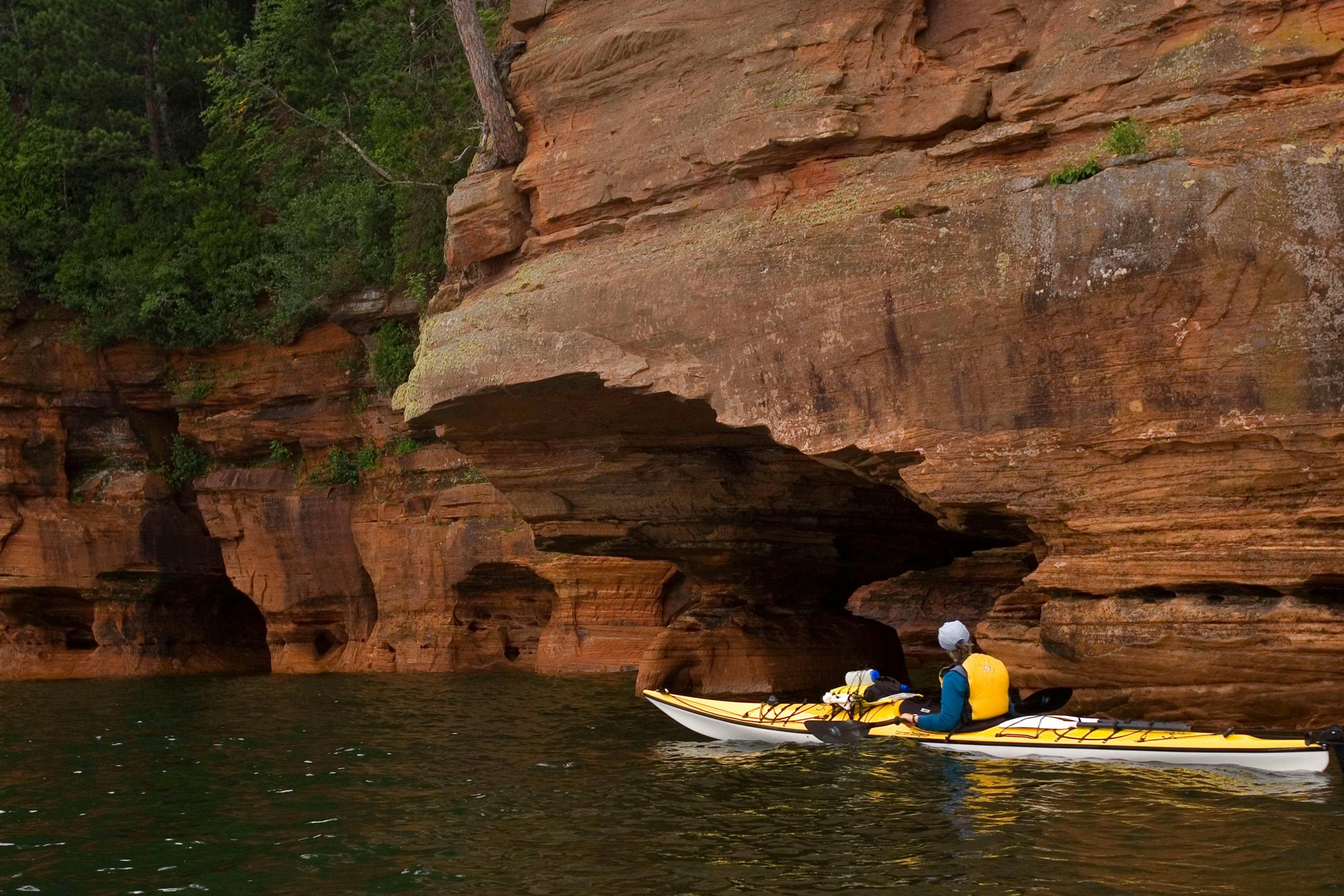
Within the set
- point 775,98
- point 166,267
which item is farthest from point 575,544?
point 166,267

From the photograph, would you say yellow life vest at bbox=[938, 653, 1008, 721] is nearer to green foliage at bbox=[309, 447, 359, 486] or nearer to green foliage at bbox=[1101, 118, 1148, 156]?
green foliage at bbox=[1101, 118, 1148, 156]

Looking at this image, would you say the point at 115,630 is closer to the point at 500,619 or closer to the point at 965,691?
the point at 500,619

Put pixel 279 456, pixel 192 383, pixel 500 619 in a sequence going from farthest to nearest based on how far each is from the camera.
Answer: pixel 192 383 < pixel 279 456 < pixel 500 619

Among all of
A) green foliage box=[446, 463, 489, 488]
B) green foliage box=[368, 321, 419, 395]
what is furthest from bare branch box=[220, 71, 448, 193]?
green foliage box=[446, 463, 489, 488]

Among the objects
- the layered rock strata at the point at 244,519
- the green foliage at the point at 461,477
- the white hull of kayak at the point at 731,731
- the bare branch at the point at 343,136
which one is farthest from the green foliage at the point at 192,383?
the white hull of kayak at the point at 731,731

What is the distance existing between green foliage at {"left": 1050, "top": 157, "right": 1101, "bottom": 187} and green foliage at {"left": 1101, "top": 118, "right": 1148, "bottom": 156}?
0.19 metres

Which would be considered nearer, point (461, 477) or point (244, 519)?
point (461, 477)

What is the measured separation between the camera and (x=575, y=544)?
1903cm

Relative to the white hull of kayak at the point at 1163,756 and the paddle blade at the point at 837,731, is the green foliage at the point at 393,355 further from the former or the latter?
the white hull of kayak at the point at 1163,756

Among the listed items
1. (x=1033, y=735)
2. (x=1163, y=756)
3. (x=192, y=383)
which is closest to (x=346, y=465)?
(x=192, y=383)

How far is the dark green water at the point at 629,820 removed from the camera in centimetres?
817

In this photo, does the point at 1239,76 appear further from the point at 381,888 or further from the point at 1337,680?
the point at 381,888

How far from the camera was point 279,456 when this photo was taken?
29516 mm

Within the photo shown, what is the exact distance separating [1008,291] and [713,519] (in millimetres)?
6612
